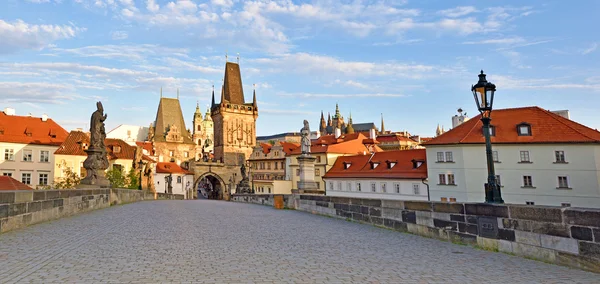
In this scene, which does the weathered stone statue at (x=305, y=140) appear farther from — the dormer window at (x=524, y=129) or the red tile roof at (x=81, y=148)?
the red tile roof at (x=81, y=148)

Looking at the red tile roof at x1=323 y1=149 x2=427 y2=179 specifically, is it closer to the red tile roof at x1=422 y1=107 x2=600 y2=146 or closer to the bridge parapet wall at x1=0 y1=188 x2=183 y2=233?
the red tile roof at x1=422 y1=107 x2=600 y2=146

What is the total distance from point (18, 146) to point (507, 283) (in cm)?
5522

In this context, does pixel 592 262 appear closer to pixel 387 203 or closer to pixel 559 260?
pixel 559 260

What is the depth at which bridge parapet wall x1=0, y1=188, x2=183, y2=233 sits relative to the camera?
8227 mm

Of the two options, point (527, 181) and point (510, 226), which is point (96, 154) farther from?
point (527, 181)

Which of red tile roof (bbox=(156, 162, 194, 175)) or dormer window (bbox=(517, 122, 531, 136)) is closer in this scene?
dormer window (bbox=(517, 122, 531, 136))

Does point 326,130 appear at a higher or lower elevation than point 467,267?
higher

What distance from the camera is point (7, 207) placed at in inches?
322

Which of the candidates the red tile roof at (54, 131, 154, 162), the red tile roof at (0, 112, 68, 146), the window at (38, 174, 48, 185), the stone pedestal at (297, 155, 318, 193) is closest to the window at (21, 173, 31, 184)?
the window at (38, 174, 48, 185)

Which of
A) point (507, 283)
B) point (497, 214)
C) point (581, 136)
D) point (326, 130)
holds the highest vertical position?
point (326, 130)

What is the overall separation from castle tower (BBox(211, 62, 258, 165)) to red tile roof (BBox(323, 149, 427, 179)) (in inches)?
1447


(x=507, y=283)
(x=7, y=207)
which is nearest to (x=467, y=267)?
(x=507, y=283)

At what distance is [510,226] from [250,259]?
14.5ft

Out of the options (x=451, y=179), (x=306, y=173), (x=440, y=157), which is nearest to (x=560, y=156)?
(x=451, y=179)
